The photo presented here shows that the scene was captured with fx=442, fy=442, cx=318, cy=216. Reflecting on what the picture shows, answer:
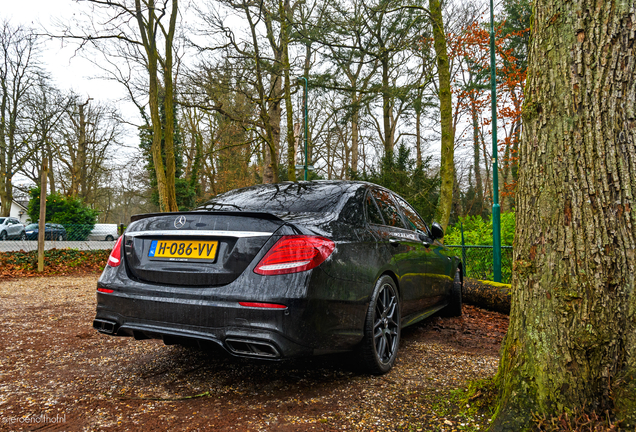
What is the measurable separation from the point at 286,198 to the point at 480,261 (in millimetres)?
6035

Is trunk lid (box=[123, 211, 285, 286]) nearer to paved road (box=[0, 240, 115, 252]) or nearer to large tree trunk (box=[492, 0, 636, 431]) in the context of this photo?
large tree trunk (box=[492, 0, 636, 431])

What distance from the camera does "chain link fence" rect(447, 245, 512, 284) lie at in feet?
25.9

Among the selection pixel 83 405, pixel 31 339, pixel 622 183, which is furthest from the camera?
pixel 31 339

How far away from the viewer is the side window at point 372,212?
3.40 metres

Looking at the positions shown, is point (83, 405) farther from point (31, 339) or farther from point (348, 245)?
point (31, 339)

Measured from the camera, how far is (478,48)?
64.1 ft

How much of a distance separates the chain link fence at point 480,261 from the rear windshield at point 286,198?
17.0ft

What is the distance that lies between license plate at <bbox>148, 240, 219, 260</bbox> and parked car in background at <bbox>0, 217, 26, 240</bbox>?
89.9 ft

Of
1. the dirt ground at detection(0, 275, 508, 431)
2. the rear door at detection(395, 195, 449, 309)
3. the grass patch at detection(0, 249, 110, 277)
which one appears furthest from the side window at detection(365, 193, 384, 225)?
the grass patch at detection(0, 249, 110, 277)

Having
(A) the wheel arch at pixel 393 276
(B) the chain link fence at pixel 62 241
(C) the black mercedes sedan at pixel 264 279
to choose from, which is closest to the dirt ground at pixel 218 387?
(C) the black mercedes sedan at pixel 264 279

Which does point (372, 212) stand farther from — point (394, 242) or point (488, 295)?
point (488, 295)

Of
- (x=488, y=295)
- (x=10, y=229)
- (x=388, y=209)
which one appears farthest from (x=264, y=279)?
(x=10, y=229)

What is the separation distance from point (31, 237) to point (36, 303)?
930 inches

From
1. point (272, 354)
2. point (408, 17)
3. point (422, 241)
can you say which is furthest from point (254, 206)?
point (408, 17)
